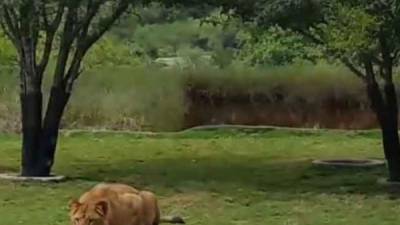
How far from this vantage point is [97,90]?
79.2 ft

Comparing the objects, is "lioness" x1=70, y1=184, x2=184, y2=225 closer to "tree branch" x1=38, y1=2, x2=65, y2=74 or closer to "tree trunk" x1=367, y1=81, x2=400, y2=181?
"tree branch" x1=38, y1=2, x2=65, y2=74

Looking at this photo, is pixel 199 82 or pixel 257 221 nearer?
pixel 257 221

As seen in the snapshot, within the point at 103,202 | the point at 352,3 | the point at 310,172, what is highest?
the point at 352,3

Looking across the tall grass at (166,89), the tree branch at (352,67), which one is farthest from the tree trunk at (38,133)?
the tall grass at (166,89)

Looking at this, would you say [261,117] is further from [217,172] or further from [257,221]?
[257,221]

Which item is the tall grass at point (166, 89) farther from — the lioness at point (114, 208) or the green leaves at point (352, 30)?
the lioness at point (114, 208)

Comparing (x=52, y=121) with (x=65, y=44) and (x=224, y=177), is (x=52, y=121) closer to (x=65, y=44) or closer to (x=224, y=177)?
(x=65, y=44)

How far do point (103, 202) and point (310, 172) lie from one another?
872cm

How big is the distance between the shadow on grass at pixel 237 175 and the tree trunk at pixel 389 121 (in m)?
0.33

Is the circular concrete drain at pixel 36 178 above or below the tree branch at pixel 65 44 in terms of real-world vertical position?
below

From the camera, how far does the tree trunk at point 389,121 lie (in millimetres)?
14305

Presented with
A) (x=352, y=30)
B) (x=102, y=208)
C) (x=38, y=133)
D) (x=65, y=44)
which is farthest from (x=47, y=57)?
(x=102, y=208)

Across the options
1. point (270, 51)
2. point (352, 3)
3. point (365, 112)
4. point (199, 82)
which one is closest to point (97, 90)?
point (199, 82)

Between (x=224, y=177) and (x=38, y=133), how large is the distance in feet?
8.06
